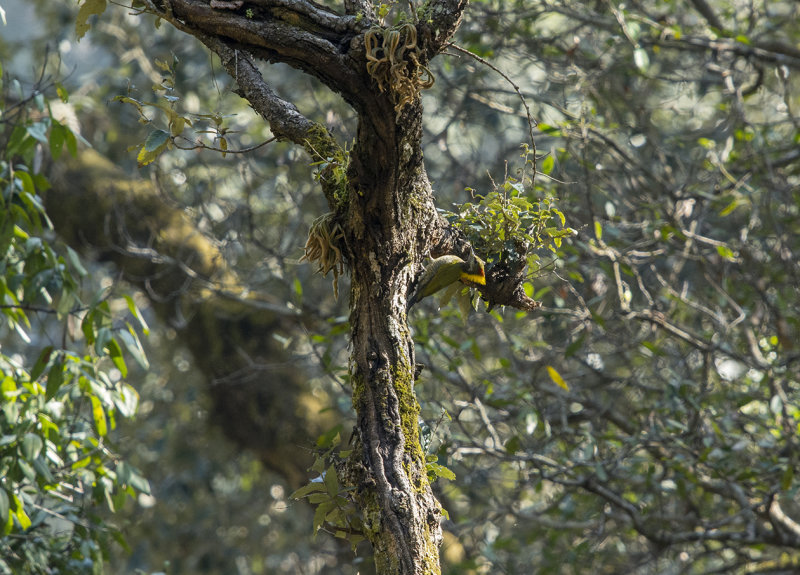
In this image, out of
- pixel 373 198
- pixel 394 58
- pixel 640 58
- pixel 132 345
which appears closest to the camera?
pixel 394 58

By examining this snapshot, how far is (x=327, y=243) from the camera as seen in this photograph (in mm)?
1629

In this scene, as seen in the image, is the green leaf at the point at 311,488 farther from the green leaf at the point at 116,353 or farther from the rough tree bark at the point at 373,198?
the green leaf at the point at 116,353

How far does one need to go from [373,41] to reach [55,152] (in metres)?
1.61

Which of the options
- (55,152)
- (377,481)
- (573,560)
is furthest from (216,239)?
(377,481)

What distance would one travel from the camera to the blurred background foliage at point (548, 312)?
342cm

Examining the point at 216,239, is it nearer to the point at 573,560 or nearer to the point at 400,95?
the point at 573,560

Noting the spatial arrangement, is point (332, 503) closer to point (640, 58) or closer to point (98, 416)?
point (98, 416)

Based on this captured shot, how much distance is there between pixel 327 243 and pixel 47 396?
123cm

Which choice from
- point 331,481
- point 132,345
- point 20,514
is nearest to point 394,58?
point 331,481

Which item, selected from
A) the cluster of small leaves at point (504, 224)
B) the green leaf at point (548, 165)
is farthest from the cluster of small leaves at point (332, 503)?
the green leaf at point (548, 165)

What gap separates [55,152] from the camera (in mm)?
2561

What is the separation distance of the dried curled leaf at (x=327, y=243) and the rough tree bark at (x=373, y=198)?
0.02 m

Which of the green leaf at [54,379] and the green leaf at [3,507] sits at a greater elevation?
the green leaf at [54,379]

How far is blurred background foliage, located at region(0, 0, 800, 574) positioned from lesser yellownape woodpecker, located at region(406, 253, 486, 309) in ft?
1.81
